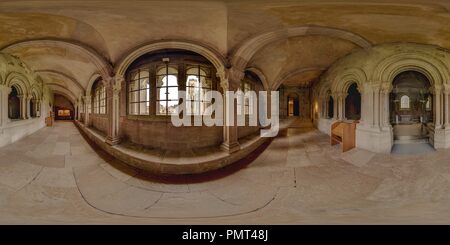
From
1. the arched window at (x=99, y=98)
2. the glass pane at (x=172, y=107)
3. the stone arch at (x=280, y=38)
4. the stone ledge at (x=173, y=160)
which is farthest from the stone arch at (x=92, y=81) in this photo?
the stone arch at (x=280, y=38)

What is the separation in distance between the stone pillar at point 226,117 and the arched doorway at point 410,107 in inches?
44.8

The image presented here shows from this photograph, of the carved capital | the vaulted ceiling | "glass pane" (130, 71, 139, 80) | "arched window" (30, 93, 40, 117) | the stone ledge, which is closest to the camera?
the vaulted ceiling

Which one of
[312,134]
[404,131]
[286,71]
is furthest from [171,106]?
[404,131]

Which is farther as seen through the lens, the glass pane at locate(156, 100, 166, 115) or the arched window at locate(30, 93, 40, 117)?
the arched window at locate(30, 93, 40, 117)

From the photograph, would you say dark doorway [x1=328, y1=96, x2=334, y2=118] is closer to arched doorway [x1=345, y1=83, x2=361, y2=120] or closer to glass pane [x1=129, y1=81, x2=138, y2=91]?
arched doorway [x1=345, y1=83, x2=361, y2=120]

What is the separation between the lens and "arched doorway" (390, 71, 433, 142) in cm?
128

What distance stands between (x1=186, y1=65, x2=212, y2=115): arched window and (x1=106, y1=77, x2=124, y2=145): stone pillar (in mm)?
443

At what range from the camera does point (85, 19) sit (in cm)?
94

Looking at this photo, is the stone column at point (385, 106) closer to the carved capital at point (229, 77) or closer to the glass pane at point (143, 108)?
the carved capital at point (229, 77)

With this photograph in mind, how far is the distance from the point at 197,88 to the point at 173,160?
0.59m

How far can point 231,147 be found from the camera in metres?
1.17

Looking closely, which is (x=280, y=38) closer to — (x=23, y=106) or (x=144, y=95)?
(x=144, y=95)

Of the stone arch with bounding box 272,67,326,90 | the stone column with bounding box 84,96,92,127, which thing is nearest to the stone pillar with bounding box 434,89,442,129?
the stone arch with bounding box 272,67,326,90

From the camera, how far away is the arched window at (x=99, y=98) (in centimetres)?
129
